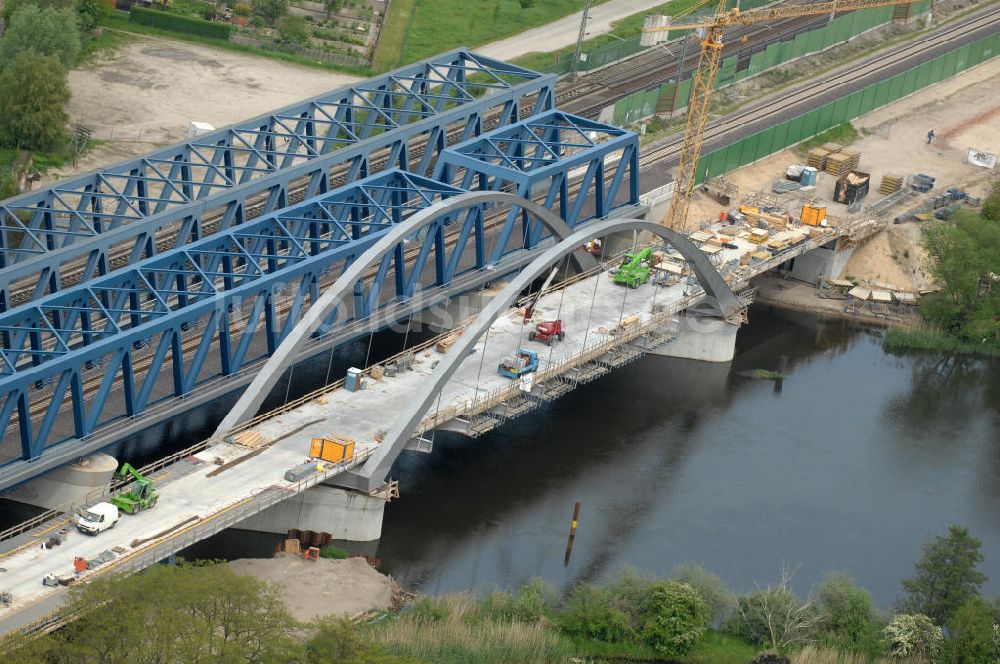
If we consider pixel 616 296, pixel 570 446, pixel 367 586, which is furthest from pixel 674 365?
pixel 367 586

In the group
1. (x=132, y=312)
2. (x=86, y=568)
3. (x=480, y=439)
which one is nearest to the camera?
(x=86, y=568)

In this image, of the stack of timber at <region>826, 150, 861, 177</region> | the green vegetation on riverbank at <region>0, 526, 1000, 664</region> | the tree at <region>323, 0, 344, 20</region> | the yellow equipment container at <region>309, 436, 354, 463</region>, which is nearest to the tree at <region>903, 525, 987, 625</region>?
the green vegetation on riverbank at <region>0, 526, 1000, 664</region>

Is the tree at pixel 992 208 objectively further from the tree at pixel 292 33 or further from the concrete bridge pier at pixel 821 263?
the tree at pixel 292 33

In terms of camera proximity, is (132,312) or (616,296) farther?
(616,296)

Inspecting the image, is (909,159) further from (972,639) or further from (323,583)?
(323,583)

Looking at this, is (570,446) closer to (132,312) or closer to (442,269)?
(442,269)

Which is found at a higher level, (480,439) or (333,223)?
(333,223)

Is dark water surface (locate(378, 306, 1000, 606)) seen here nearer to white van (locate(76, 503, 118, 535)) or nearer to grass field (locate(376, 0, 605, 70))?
white van (locate(76, 503, 118, 535))
